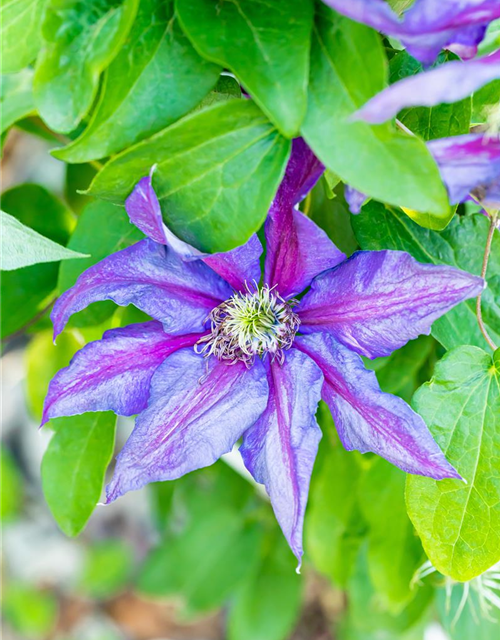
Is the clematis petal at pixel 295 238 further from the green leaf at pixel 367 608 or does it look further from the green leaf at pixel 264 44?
the green leaf at pixel 367 608

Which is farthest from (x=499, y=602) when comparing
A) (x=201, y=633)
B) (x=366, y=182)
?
(x=201, y=633)

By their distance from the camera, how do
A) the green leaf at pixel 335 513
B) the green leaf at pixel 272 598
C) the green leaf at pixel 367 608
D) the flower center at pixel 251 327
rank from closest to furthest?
the flower center at pixel 251 327 < the green leaf at pixel 335 513 < the green leaf at pixel 367 608 < the green leaf at pixel 272 598

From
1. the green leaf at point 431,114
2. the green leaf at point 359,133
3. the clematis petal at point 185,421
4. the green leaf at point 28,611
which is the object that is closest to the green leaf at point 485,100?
the green leaf at point 431,114

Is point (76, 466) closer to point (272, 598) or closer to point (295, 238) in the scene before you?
point (295, 238)

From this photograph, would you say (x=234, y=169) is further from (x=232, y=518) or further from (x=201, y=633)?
(x=201, y=633)

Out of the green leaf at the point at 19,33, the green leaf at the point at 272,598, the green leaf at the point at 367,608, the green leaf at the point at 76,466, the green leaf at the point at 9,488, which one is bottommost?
the green leaf at the point at 9,488

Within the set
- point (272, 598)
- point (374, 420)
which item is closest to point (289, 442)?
point (374, 420)
